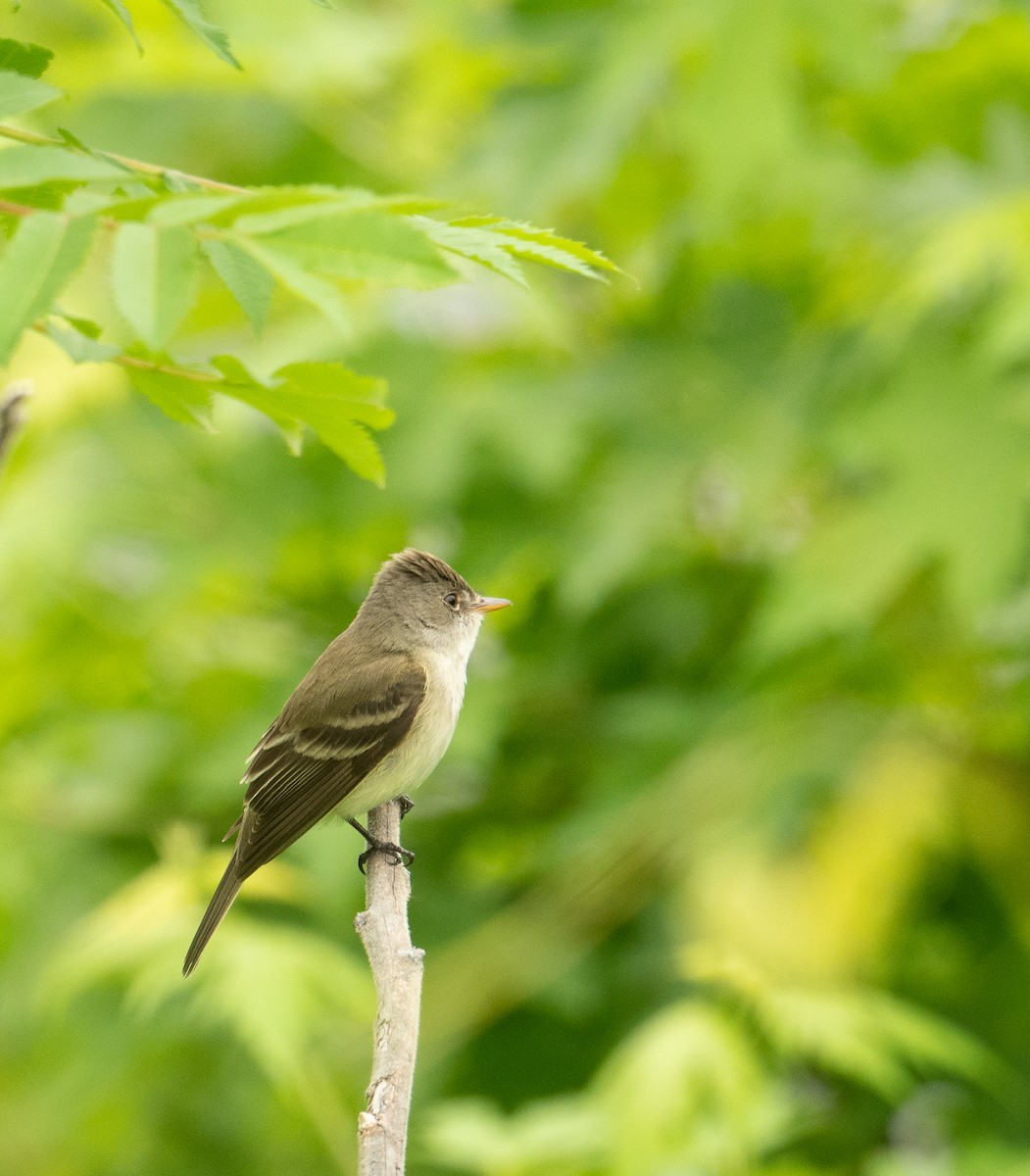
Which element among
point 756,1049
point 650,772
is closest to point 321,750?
point 650,772

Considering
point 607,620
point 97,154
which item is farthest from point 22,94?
point 607,620

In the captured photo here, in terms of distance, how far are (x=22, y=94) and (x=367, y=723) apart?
220 centimetres

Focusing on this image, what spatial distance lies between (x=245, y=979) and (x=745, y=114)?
2.85 m

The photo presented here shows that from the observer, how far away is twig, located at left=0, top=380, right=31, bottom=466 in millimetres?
2525

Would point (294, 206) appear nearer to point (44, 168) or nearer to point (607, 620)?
point (44, 168)

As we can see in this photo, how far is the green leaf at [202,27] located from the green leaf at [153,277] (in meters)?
0.28

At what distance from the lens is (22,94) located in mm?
1817

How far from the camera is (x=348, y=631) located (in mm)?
4262

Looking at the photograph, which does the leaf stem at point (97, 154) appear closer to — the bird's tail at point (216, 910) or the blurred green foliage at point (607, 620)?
the bird's tail at point (216, 910)

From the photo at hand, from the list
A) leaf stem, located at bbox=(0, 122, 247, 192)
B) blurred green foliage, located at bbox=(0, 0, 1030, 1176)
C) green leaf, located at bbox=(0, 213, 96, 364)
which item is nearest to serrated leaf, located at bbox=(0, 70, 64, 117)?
leaf stem, located at bbox=(0, 122, 247, 192)

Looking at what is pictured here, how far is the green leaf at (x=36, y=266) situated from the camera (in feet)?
5.43

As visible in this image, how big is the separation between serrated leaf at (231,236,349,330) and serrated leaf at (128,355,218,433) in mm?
349

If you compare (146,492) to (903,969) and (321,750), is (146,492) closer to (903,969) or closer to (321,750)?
(321,750)

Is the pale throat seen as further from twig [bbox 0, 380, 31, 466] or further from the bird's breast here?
twig [bbox 0, 380, 31, 466]
